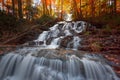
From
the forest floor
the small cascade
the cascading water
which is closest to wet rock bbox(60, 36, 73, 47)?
the small cascade

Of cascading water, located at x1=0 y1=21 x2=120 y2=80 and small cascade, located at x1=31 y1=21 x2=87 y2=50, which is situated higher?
small cascade, located at x1=31 y1=21 x2=87 y2=50

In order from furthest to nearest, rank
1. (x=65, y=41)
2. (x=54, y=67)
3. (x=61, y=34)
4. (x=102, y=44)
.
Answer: (x=61, y=34) < (x=65, y=41) < (x=102, y=44) < (x=54, y=67)

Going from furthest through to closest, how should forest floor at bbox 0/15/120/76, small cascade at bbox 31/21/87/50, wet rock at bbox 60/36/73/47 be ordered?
1. small cascade at bbox 31/21/87/50
2. wet rock at bbox 60/36/73/47
3. forest floor at bbox 0/15/120/76

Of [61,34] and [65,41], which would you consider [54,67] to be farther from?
[61,34]

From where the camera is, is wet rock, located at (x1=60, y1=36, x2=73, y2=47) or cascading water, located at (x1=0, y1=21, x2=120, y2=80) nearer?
cascading water, located at (x1=0, y1=21, x2=120, y2=80)

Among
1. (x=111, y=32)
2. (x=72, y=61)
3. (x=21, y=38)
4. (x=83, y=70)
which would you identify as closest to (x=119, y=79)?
(x=83, y=70)

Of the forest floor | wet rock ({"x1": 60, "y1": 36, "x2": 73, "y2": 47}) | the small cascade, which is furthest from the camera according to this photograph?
→ the small cascade

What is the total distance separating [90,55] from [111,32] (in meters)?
4.23

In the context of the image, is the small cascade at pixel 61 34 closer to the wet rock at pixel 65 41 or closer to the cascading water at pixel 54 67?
the wet rock at pixel 65 41

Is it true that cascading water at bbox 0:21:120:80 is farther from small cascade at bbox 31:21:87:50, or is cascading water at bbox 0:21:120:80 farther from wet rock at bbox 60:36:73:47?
small cascade at bbox 31:21:87:50

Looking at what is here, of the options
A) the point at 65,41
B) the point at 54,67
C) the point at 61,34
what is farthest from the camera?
the point at 61,34

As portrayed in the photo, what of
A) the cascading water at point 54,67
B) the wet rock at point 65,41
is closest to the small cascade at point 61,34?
the wet rock at point 65,41

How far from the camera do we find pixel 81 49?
10.4m

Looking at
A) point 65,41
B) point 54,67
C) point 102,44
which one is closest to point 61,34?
point 65,41
